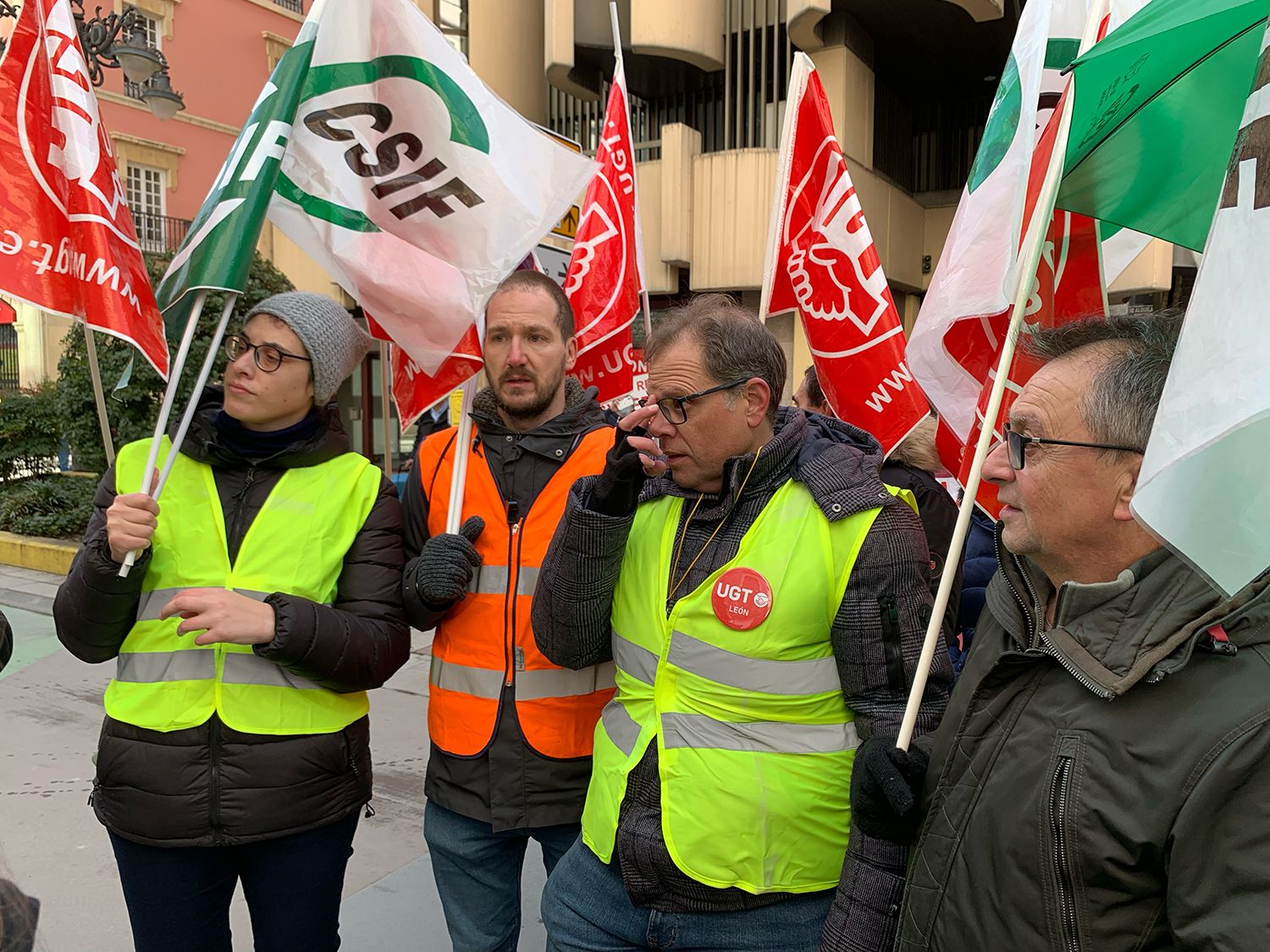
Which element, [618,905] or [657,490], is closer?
[618,905]

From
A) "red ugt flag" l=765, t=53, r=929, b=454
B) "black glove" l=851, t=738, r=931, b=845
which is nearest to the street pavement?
"black glove" l=851, t=738, r=931, b=845

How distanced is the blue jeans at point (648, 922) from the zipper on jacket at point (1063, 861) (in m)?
0.64

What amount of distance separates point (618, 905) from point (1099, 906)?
0.95 meters

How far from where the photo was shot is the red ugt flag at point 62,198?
2.32m

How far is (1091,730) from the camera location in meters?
1.30

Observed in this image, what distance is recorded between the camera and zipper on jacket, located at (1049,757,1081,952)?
1.27m

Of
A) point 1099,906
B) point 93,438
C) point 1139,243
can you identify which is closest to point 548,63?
point 93,438

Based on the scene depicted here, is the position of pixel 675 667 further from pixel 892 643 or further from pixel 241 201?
pixel 241 201

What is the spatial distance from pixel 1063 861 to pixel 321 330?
194cm

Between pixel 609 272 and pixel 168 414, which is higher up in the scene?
pixel 609 272

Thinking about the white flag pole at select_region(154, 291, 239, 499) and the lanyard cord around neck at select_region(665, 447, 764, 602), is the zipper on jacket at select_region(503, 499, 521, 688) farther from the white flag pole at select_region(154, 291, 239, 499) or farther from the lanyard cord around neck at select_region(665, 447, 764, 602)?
the white flag pole at select_region(154, 291, 239, 499)

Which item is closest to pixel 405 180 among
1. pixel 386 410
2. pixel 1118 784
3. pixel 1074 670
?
pixel 386 410

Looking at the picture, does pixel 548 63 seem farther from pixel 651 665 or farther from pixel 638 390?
pixel 651 665

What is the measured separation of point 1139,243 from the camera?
8.37 ft
